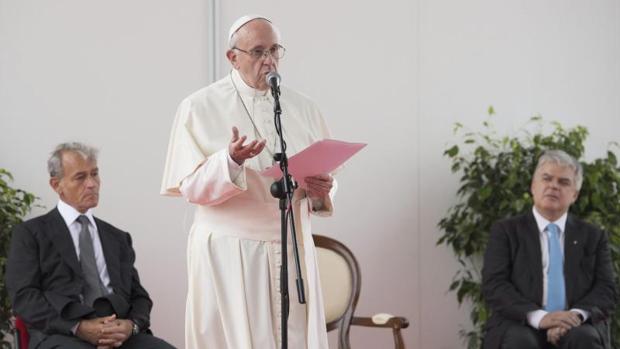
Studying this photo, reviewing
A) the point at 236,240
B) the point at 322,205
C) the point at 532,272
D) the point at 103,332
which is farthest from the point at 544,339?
the point at 103,332

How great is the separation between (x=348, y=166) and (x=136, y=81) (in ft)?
4.33

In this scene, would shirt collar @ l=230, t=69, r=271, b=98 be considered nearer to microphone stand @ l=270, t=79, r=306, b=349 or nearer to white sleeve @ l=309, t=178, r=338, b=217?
white sleeve @ l=309, t=178, r=338, b=217

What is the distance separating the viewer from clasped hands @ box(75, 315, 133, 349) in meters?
3.68

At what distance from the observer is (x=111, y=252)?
13.1 feet

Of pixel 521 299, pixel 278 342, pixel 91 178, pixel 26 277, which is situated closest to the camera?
pixel 278 342

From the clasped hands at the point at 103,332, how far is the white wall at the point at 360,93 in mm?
1150

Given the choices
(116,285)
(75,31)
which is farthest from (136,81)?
(116,285)

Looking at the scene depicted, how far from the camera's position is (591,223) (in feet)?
17.0

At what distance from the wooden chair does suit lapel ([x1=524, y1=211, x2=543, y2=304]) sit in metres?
0.83

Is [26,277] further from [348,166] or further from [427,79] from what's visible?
[427,79]

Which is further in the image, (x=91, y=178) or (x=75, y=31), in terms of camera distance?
(x=75, y=31)

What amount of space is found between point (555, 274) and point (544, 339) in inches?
13.8

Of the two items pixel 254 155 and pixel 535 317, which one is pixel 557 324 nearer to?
pixel 535 317

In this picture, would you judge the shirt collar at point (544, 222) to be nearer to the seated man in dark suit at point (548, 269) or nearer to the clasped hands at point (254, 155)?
the seated man in dark suit at point (548, 269)
